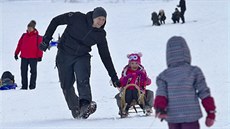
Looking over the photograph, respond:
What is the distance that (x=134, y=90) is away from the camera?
7.93 m

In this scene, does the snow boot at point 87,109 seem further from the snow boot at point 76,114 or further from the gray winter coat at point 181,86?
the gray winter coat at point 181,86

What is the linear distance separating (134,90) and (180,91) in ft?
10.5

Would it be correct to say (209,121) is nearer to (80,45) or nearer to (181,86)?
(181,86)

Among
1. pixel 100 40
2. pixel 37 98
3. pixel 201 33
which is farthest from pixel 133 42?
pixel 100 40

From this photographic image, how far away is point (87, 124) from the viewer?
7.02 m

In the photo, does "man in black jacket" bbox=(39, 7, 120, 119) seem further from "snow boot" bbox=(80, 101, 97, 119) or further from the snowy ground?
the snowy ground

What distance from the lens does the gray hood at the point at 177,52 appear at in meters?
4.80

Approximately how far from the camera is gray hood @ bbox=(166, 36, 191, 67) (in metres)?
4.80

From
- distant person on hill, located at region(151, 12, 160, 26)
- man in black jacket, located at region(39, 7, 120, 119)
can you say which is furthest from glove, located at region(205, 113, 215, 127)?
distant person on hill, located at region(151, 12, 160, 26)

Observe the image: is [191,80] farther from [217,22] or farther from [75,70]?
[217,22]

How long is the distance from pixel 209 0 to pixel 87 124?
36.4 meters

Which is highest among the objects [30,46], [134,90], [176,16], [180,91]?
[176,16]

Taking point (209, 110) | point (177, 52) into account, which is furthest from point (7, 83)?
point (209, 110)

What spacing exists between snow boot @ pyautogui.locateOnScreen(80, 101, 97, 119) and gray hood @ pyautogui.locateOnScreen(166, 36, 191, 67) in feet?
9.17
